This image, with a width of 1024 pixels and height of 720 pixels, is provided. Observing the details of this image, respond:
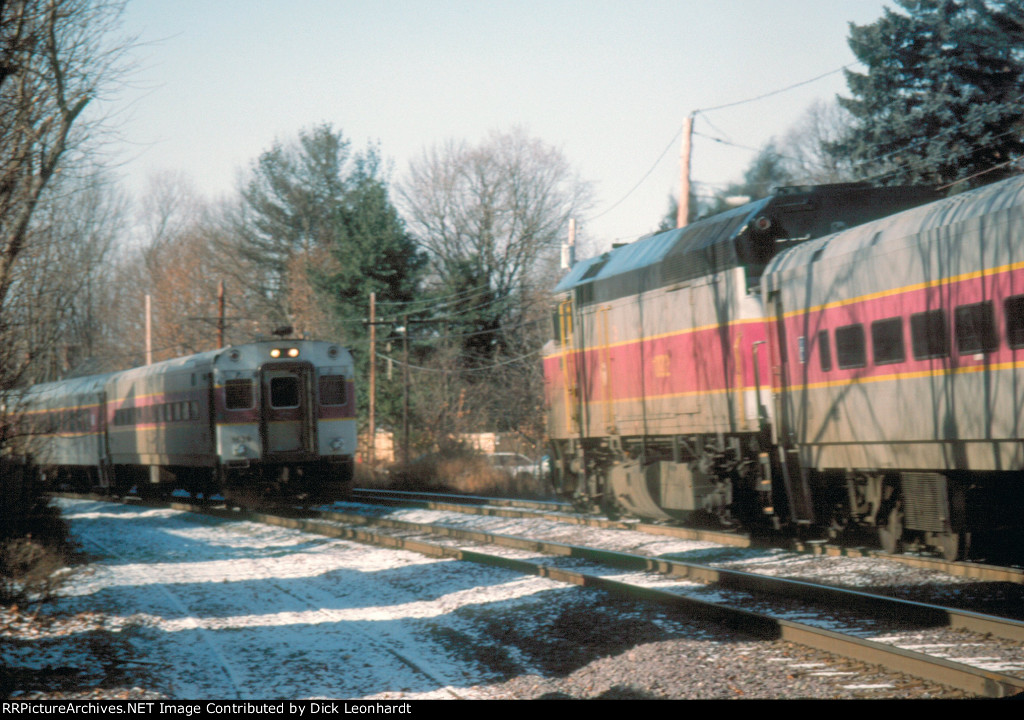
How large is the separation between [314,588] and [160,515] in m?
12.6

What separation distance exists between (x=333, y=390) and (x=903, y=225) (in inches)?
552

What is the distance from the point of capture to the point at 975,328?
9430mm

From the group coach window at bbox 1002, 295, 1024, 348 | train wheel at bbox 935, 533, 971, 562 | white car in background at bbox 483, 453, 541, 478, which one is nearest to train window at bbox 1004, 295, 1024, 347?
coach window at bbox 1002, 295, 1024, 348

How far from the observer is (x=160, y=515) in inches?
896

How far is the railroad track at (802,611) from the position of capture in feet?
20.9

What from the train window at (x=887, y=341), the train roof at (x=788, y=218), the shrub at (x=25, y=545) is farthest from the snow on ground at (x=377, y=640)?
the train roof at (x=788, y=218)

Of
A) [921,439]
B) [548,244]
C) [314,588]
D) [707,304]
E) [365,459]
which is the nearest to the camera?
[921,439]

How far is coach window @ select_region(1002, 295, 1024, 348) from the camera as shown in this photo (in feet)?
29.0

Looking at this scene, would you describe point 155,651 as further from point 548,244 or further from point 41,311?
point 548,244

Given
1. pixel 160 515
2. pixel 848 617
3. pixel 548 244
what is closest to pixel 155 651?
pixel 848 617

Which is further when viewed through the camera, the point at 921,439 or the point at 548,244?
the point at 548,244

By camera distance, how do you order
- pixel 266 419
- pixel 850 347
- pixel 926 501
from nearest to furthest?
pixel 926 501, pixel 850 347, pixel 266 419

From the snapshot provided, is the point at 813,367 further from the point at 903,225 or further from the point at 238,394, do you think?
the point at 238,394

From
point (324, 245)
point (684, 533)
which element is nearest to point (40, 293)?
point (684, 533)
